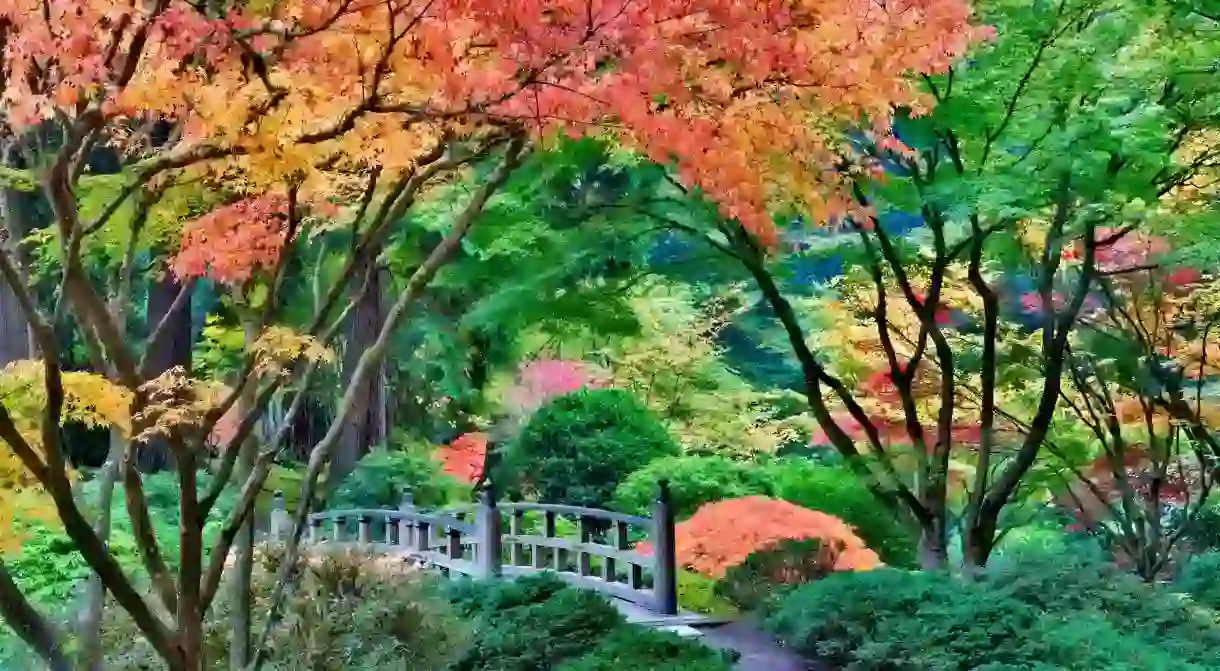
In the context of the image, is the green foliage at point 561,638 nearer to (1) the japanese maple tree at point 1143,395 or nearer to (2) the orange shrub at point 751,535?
(2) the orange shrub at point 751,535

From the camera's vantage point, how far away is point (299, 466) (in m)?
16.5

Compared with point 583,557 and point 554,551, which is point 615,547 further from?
point 554,551

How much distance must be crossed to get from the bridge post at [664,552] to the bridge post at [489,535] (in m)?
2.13

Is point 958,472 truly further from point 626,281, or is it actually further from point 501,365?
point 501,365

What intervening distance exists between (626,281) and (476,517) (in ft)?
11.1

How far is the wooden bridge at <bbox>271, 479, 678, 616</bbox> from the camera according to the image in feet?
29.5

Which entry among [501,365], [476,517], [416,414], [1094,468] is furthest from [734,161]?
[416,414]

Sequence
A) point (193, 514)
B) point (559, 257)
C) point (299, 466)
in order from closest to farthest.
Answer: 1. point (193, 514)
2. point (559, 257)
3. point (299, 466)

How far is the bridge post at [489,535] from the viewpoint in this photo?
10555 millimetres

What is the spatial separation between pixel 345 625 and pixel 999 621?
369 centimetres

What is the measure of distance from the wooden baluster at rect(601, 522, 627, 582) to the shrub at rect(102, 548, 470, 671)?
2.61 m

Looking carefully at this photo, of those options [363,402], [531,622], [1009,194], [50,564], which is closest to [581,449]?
[363,402]

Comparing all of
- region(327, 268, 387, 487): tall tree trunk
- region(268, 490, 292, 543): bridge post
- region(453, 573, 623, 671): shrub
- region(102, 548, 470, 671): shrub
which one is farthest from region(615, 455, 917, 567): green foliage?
region(102, 548, 470, 671): shrub

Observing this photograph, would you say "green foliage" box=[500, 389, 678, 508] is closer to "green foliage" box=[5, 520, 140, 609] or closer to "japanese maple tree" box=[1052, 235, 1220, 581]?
"green foliage" box=[5, 520, 140, 609]
